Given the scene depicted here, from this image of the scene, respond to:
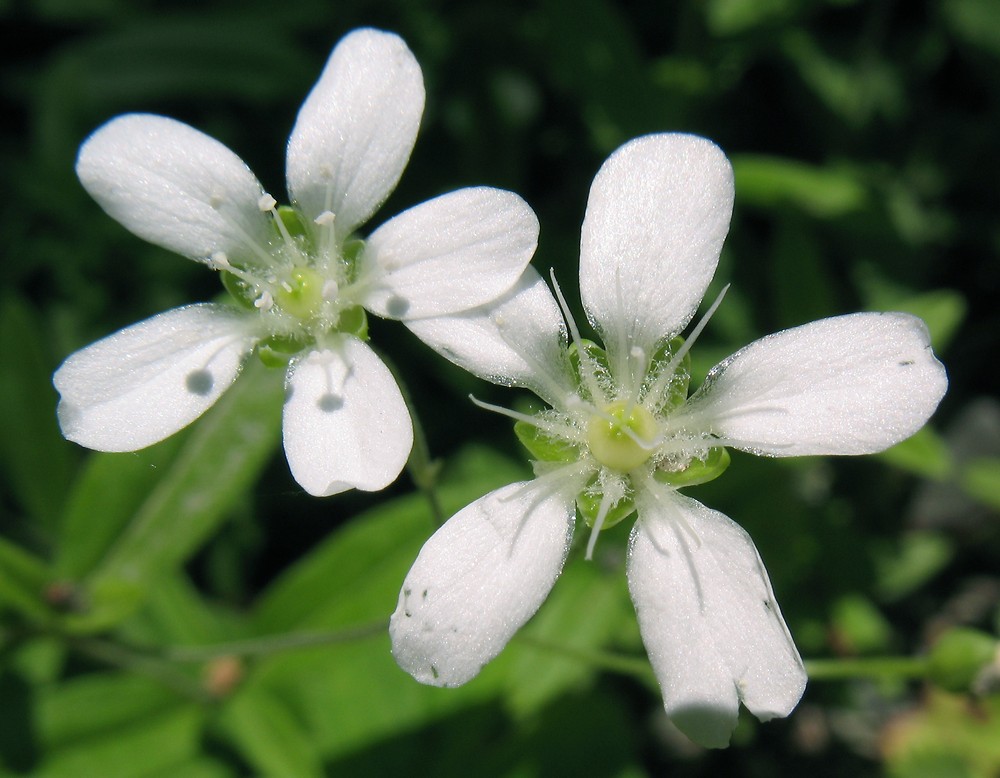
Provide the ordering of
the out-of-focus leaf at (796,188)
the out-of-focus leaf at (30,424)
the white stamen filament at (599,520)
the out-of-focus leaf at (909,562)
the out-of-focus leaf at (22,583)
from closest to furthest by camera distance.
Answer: the white stamen filament at (599,520), the out-of-focus leaf at (22,583), the out-of-focus leaf at (30,424), the out-of-focus leaf at (796,188), the out-of-focus leaf at (909,562)

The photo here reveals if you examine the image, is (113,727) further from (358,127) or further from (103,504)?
(358,127)

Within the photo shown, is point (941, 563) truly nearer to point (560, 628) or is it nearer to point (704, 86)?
point (560, 628)

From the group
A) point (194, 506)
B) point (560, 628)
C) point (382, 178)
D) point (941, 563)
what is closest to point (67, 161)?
point (194, 506)

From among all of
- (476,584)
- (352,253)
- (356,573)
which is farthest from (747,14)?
(476,584)

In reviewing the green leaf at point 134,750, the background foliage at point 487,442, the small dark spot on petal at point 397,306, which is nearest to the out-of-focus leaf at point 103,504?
the background foliage at point 487,442

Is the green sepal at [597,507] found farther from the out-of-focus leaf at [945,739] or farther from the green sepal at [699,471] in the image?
the out-of-focus leaf at [945,739]

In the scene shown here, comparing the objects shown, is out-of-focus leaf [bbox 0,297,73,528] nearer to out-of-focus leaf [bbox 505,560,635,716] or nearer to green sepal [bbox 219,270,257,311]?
green sepal [bbox 219,270,257,311]
